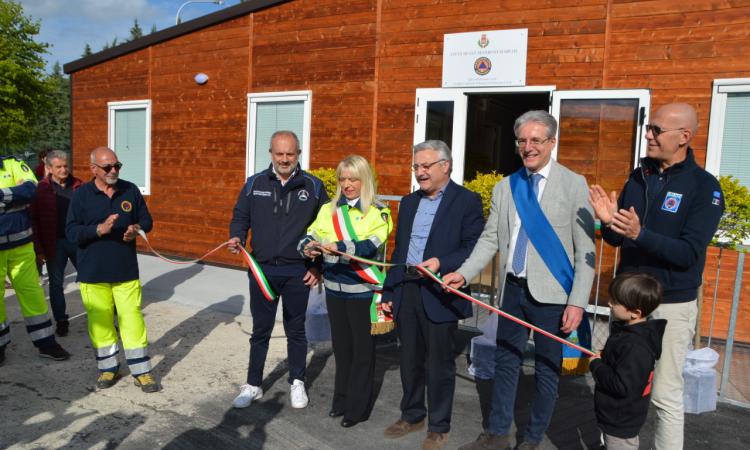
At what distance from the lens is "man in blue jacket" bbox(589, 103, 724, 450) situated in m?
2.71

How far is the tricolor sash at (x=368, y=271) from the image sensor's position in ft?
12.1

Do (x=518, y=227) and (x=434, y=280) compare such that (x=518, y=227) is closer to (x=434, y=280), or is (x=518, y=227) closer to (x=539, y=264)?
(x=539, y=264)

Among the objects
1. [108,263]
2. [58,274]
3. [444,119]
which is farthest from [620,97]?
[58,274]

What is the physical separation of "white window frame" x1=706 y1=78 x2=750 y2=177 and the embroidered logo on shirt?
145 inches

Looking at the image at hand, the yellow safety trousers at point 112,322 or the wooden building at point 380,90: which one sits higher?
the wooden building at point 380,90

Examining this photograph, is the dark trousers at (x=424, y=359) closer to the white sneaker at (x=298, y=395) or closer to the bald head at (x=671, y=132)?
the white sneaker at (x=298, y=395)

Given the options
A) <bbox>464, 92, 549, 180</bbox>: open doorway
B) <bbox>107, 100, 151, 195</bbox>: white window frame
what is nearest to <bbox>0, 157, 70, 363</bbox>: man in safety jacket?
<bbox>464, 92, 549, 180</bbox>: open doorway

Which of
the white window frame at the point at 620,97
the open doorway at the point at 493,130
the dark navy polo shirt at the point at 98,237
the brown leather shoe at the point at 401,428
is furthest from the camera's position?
the open doorway at the point at 493,130

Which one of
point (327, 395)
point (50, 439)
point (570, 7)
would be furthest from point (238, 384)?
point (570, 7)

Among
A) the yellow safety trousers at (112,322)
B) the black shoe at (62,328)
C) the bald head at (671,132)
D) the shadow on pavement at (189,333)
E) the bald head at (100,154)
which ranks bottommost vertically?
the shadow on pavement at (189,333)

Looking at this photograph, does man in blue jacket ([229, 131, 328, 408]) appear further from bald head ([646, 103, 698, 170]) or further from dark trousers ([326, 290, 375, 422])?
→ bald head ([646, 103, 698, 170])

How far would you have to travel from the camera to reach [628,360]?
2.60m

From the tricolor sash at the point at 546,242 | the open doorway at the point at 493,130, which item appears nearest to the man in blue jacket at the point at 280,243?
the tricolor sash at the point at 546,242

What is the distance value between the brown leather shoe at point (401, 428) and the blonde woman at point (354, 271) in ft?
0.77
